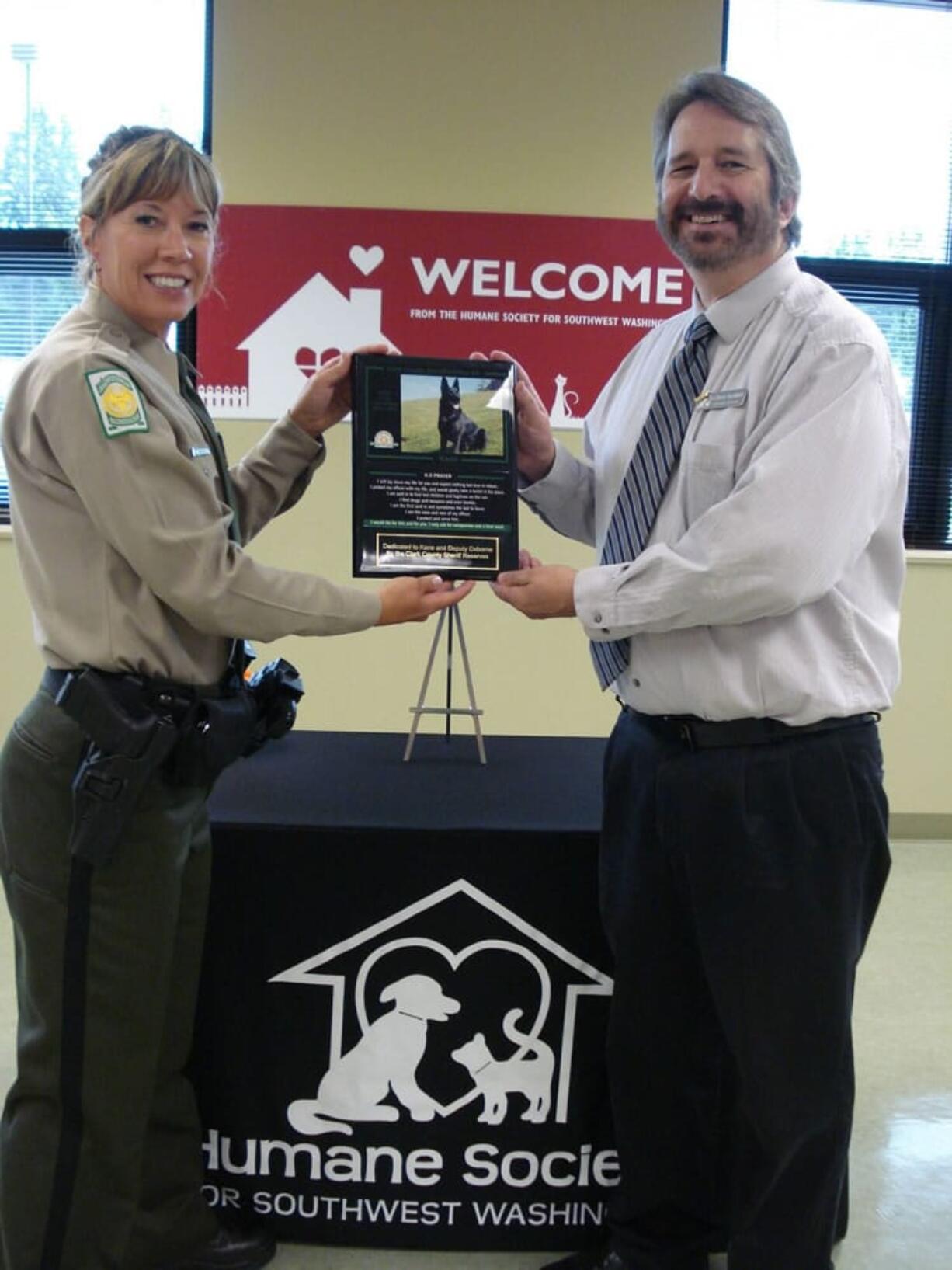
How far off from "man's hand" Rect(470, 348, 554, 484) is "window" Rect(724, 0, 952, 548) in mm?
2449

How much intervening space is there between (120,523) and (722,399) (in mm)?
795

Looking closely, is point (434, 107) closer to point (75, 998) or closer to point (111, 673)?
point (111, 673)

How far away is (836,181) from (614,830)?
316cm

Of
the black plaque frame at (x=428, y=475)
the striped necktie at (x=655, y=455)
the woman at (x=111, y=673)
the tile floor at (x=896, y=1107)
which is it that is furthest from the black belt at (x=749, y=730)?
the tile floor at (x=896, y=1107)

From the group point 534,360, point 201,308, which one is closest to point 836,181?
point 534,360

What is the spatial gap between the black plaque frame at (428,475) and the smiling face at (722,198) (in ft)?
1.25

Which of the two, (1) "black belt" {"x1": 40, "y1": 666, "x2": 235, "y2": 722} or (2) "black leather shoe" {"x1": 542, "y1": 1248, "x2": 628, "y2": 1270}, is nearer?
(1) "black belt" {"x1": 40, "y1": 666, "x2": 235, "y2": 722}

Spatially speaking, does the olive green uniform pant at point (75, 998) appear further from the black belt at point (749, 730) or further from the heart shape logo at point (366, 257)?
the heart shape logo at point (366, 257)

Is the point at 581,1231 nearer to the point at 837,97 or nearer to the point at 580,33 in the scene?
the point at 580,33

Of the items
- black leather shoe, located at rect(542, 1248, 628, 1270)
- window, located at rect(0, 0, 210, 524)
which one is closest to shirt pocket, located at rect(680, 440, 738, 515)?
black leather shoe, located at rect(542, 1248, 628, 1270)

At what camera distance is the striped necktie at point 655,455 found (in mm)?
1454

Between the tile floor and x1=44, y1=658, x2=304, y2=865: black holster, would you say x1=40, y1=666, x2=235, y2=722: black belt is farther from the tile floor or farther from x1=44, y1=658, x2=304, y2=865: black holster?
the tile floor

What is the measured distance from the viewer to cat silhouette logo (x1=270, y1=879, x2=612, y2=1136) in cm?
161

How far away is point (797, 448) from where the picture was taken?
4.18ft
